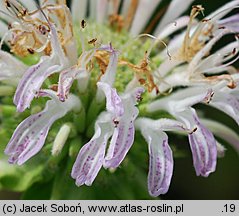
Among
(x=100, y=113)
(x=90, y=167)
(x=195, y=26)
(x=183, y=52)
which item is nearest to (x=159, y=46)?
(x=195, y=26)

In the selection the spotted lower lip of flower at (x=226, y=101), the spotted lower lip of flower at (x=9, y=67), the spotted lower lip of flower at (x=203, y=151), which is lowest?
the spotted lower lip of flower at (x=203, y=151)

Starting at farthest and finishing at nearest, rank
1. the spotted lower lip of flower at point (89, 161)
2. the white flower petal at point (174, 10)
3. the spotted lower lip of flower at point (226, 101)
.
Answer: the white flower petal at point (174, 10) < the spotted lower lip of flower at point (226, 101) < the spotted lower lip of flower at point (89, 161)

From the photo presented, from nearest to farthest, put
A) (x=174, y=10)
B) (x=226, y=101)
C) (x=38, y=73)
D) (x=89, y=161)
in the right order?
1. (x=89, y=161)
2. (x=38, y=73)
3. (x=226, y=101)
4. (x=174, y=10)

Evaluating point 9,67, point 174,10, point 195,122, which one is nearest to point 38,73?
point 9,67

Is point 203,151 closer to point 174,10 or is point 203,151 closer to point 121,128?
point 121,128

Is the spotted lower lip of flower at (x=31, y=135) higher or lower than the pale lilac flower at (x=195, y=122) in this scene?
lower

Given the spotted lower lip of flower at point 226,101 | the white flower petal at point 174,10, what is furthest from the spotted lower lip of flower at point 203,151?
the white flower petal at point 174,10

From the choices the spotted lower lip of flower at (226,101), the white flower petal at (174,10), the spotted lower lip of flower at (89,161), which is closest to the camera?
the spotted lower lip of flower at (89,161)

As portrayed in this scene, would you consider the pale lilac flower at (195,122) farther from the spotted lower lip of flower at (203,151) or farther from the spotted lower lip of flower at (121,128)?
the spotted lower lip of flower at (121,128)

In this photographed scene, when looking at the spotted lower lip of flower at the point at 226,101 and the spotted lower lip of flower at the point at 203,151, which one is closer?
the spotted lower lip of flower at the point at 203,151
